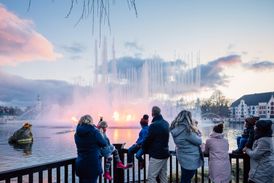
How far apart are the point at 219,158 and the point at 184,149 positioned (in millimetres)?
800

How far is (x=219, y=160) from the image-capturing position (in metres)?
6.43

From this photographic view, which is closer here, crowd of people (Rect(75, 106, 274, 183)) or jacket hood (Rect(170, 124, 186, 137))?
crowd of people (Rect(75, 106, 274, 183))

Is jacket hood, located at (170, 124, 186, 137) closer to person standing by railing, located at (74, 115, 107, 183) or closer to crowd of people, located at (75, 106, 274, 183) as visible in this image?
crowd of people, located at (75, 106, 274, 183)

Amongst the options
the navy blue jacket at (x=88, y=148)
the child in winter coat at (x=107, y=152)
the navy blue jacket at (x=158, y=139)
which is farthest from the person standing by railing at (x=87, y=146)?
the navy blue jacket at (x=158, y=139)

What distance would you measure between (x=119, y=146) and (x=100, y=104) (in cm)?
8712

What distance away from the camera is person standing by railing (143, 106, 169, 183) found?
6.71m

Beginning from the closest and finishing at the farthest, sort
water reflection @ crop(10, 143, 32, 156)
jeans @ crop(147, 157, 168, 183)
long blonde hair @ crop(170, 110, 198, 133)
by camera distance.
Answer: long blonde hair @ crop(170, 110, 198, 133)
jeans @ crop(147, 157, 168, 183)
water reflection @ crop(10, 143, 32, 156)

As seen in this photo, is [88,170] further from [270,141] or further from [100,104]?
[100,104]

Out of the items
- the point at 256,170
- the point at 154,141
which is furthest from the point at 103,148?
the point at 256,170

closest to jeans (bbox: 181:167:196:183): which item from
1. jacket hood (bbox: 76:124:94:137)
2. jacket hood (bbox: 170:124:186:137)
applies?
jacket hood (bbox: 170:124:186:137)

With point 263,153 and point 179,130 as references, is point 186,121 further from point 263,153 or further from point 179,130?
→ point 263,153

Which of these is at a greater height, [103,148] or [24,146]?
[103,148]

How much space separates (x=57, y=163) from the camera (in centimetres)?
550

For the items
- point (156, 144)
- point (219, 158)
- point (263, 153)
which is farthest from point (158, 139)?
point (263, 153)
